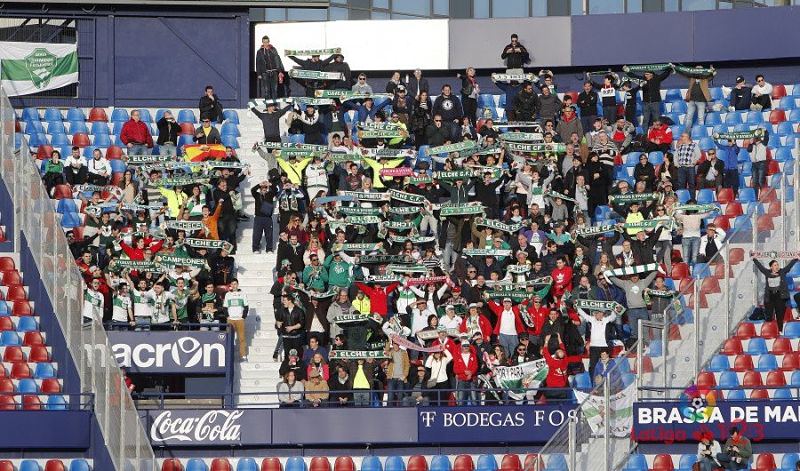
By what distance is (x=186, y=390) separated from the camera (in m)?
34.2

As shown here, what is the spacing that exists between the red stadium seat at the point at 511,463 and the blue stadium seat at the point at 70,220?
9.29 meters

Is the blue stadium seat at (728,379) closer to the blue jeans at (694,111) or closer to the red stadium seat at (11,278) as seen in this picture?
the blue jeans at (694,111)

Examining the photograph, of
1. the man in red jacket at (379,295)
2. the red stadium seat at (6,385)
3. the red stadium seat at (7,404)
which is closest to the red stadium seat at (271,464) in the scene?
the man in red jacket at (379,295)

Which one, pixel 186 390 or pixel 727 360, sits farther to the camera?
pixel 186 390

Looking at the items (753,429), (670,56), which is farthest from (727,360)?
(670,56)

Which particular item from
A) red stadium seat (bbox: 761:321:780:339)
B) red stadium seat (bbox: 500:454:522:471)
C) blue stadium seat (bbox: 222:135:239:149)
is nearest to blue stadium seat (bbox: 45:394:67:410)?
red stadium seat (bbox: 500:454:522:471)

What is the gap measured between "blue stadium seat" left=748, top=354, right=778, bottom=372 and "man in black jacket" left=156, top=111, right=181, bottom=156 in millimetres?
11940

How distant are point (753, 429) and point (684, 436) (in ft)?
3.25

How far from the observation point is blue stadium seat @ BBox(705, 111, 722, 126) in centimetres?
3875

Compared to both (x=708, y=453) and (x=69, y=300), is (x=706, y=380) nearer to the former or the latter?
(x=708, y=453)

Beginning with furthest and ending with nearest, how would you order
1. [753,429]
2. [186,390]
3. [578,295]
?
[186,390] < [578,295] < [753,429]

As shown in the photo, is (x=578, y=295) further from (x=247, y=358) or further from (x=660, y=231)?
(x=247, y=358)

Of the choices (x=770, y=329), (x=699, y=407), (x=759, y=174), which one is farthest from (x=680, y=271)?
(x=699, y=407)

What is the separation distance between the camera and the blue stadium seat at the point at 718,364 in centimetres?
3139
